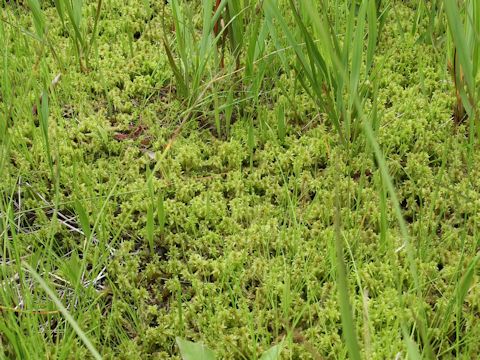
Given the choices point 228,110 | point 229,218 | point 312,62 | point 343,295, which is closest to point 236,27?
point 228,110

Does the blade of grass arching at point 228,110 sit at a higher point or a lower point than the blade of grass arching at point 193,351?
higher

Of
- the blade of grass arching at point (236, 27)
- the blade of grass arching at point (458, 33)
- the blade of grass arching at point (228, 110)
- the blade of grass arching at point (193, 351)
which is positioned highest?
the blade of grass arching at point (236, 27)

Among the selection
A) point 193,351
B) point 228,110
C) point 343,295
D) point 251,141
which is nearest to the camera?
point 343,295

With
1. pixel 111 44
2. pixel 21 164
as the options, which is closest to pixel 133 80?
pixel 111 44

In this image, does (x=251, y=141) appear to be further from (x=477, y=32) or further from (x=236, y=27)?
(x=477, y=32)

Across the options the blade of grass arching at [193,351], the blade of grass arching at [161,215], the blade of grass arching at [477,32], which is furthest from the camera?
the blade of grass arching at [477,32]

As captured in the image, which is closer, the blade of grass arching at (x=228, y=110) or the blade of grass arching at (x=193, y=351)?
the blade of grass arching at (x=193, y=351)

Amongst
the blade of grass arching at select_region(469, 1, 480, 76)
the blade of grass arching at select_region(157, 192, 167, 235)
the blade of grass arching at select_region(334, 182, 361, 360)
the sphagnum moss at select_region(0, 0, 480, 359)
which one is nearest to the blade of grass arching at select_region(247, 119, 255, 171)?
the sphagnum moss at select_region(0, 0, 480, 359)

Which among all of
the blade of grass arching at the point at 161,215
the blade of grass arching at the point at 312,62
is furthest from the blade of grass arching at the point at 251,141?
the blade of grass arching at the point at 161,215

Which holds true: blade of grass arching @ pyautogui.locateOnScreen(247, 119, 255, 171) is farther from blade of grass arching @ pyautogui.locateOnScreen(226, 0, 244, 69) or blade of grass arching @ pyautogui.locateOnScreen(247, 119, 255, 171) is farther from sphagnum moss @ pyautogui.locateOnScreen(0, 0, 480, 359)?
blade of grass arching @ pyautogui.locateOnScreen(226, 0, 244, 69)

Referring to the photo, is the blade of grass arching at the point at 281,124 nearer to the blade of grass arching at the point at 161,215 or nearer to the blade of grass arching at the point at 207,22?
the blade of grass arching at the point at 207,22

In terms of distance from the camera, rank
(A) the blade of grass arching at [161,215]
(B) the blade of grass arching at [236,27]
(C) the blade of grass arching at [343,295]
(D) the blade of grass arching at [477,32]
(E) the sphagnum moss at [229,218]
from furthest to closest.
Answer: (B) the blade of grass arching at [236,27] < (D) the blade of grass arching at [477,32] < (A) the blade of grass arching at [161,215] < (E) the sphagnum moss at [229,218] < (C) the blade of grass arching at [343,295]

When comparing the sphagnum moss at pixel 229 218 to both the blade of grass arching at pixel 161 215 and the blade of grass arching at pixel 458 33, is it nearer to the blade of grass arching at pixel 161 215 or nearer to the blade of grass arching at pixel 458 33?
the blade of grass arching at pixel 161 215
